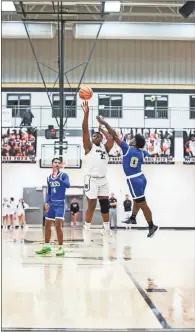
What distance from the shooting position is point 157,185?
20.9m

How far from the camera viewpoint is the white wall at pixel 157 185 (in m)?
20.9

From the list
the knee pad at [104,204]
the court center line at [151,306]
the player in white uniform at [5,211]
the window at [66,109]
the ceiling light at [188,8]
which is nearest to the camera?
the knee pad at [104,204]

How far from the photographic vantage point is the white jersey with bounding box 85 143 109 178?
5426 millimetres

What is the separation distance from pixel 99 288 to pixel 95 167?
3.39 m

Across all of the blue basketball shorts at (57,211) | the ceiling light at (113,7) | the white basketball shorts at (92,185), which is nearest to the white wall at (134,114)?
the ceiling light at (113,7)

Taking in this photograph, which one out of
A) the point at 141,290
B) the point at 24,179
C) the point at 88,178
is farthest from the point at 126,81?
the point at 88,178

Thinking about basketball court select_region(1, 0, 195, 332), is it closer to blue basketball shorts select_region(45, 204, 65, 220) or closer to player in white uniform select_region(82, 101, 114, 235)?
blue basketball shorts select_region(45, 204, 65, 220)

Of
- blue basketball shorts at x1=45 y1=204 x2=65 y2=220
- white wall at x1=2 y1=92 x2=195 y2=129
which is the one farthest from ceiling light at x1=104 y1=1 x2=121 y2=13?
white wall at x1=2 y1=92 x2=195 y2=129

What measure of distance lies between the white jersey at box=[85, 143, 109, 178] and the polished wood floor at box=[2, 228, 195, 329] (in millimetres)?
1737

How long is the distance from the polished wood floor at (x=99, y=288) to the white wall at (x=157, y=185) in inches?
267

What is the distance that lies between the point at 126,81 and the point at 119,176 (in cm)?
406

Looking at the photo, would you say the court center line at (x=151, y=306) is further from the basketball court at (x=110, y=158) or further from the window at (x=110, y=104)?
the window at (x=110, y=104)

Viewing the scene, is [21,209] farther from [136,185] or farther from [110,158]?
[136,185]

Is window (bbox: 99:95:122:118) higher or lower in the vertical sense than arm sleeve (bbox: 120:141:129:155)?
higher
